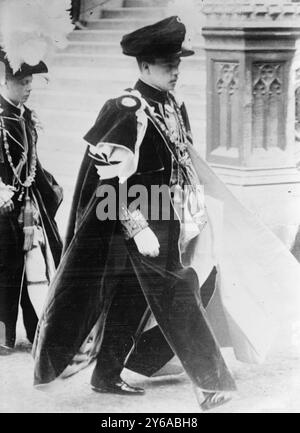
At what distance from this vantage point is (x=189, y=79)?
4.71m

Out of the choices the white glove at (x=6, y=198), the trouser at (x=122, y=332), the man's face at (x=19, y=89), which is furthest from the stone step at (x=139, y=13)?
the trouser at (x=122, y=332)

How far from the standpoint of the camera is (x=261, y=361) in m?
4.91

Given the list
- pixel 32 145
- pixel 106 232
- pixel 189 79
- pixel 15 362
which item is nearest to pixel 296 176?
pixel 189 79

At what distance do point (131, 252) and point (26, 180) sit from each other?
2.27ft

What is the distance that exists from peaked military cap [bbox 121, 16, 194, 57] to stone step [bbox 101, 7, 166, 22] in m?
0.04

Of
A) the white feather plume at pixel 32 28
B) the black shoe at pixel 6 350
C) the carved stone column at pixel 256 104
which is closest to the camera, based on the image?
the white feather plume at pixel 32 28

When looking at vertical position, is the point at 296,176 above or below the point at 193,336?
above

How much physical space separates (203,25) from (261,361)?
190 cm

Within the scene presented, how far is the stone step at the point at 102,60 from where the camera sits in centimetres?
465

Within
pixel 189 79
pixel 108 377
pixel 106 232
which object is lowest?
pixel 108 377

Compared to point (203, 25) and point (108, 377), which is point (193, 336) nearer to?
point (108, 377)

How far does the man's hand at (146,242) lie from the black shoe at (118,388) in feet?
2.40

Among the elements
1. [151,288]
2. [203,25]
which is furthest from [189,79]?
[151,288]

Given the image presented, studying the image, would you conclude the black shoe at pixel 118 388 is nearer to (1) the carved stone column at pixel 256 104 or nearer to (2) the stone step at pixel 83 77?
(1) the carved stone column at pixel 256 104
